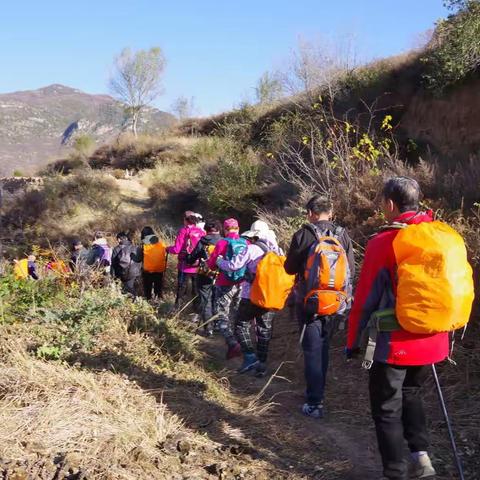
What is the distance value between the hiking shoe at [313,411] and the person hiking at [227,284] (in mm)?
1802

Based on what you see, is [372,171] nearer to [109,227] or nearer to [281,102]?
[109,227]

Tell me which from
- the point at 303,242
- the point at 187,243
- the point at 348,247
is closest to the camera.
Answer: the point at 303,242

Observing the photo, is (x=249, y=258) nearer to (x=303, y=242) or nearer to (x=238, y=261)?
(x=238, y=261)

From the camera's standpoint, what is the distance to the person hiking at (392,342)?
299 centimetres

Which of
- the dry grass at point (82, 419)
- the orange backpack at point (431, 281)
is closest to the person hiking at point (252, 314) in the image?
the dry grass at point (82, 419)

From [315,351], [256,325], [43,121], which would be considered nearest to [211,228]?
[256,325]

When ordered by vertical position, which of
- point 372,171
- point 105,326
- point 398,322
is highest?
point 372,171

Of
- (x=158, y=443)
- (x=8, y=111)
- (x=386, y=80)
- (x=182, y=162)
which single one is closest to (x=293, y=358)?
(x=158, y=443)

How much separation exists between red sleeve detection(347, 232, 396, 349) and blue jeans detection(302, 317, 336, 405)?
1289mm

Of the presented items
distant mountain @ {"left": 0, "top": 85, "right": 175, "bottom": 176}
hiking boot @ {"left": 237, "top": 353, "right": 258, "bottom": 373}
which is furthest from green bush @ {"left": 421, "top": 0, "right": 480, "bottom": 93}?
distant mountain @ {"left": 0, "top": 85, "right": 175, "bottom": 176}

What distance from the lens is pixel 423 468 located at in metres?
3.29

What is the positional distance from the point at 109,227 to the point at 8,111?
95.4m

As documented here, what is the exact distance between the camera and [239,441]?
147 inches

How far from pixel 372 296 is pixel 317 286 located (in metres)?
1.23
